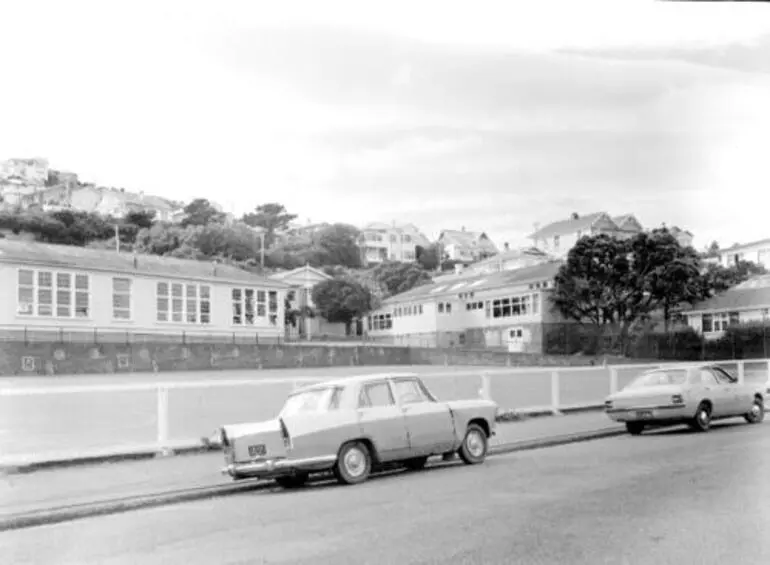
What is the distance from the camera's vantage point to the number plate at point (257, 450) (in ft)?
35.1

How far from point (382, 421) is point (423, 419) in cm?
76

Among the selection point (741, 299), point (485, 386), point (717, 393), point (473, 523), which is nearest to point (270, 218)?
point (485, 386)

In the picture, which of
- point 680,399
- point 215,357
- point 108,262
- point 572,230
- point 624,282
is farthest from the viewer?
point 624,282

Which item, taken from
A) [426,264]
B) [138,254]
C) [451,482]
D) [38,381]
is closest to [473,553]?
[451,482]

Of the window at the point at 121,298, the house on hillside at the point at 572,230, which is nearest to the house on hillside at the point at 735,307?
the house on hillside at the point at 572,230

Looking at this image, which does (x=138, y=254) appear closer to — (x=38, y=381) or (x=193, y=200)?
(x=193, y=200)

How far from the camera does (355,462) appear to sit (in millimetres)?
11211

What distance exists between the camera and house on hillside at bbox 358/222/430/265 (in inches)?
878

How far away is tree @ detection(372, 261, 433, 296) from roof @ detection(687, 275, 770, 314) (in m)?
21.1

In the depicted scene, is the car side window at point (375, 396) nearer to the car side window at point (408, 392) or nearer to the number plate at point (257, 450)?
the car side window at point (408, 392)

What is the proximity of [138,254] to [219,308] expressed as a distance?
13344mm

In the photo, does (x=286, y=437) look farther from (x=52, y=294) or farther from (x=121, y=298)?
(x=121, y=298)

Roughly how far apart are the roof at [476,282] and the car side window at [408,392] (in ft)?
48.5

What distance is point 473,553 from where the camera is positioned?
237 inches
